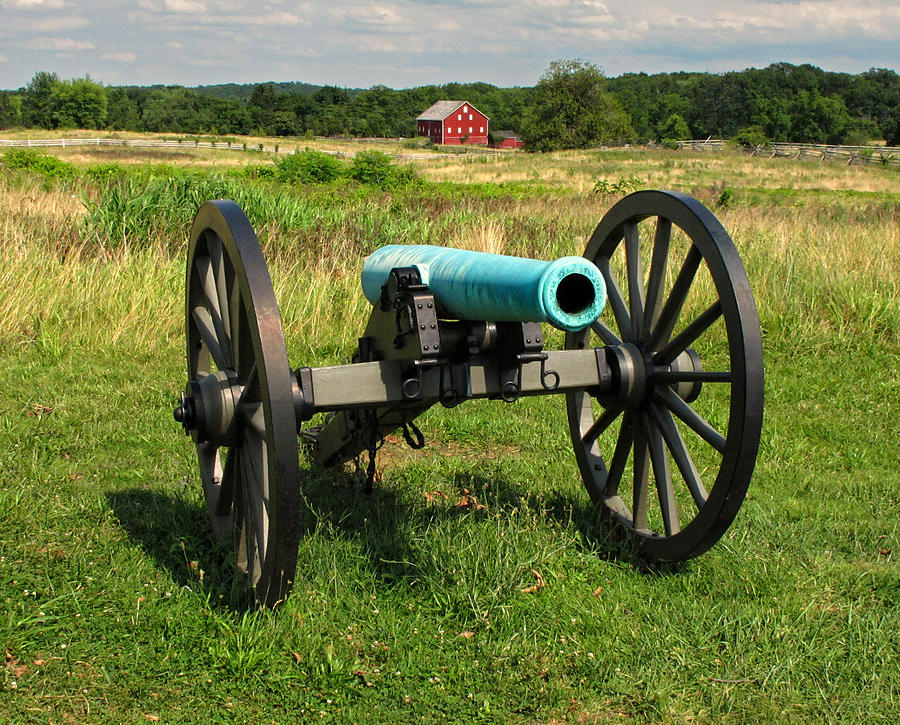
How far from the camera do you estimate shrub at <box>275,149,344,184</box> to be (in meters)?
26.0

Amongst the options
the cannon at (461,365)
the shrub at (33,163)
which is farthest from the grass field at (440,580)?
the shrub at (33,163)

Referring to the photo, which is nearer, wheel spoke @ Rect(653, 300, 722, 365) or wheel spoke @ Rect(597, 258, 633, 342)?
wheel spoke @ Rect(653, 300, 722, 365)

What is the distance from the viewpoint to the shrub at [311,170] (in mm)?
26000

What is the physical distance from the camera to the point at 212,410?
2.92 metres

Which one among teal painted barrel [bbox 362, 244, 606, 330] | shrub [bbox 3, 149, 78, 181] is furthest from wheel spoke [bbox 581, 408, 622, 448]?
shrub [bbox 3, 149, 78, 181]

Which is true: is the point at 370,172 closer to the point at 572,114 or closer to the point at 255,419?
the point at 255,419

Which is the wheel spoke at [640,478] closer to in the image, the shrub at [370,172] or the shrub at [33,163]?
the shrub at [370,172]

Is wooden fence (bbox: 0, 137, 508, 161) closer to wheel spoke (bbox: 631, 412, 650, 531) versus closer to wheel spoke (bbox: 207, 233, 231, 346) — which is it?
wheel spoke (bbox: 207, 233, 231, 346)

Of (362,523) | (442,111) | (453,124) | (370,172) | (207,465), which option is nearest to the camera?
(207,465)

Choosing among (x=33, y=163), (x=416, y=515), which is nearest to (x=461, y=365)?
(x=416, y=515)

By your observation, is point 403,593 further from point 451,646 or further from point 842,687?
point 842,687

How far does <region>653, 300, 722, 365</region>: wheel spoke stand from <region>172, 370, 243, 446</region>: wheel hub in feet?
5.11

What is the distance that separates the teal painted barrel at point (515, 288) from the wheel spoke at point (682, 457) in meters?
0.97

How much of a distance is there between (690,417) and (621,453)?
54 centimetres
